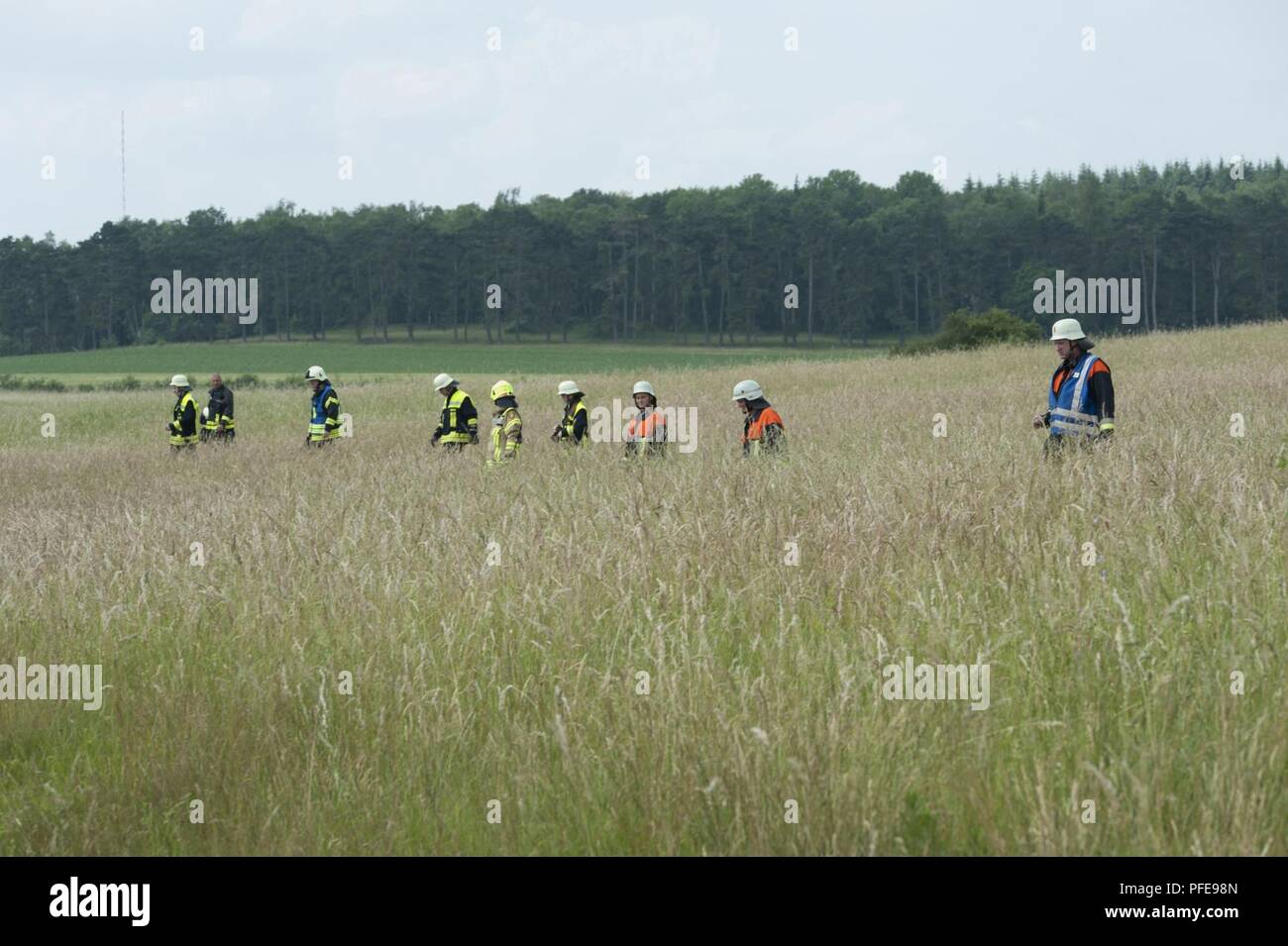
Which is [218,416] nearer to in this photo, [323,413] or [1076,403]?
[323,413]

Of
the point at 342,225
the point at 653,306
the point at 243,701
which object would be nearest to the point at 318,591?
the point at 243,701

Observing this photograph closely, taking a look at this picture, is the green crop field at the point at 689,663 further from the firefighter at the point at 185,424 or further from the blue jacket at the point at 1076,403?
the firefighter at the point at 185,424

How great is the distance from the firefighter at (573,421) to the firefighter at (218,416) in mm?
7942

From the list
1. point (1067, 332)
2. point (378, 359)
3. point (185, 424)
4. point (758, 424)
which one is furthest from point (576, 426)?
point (378, 359)

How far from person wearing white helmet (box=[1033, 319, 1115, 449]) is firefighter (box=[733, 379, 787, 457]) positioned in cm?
219

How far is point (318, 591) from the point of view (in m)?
5.46

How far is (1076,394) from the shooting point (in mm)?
8781

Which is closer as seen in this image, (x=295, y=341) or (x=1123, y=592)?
(x=1123, y=592)

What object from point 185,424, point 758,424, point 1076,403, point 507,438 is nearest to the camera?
point 1076,403

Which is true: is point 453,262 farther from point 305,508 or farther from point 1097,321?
point 305,508

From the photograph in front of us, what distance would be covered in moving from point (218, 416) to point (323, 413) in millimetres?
3713

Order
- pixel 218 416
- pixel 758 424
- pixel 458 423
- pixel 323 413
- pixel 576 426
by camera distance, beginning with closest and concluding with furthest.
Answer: pixel 758 424 → pixel 576 426 → pixel 458 423 → pixel 323 413 → pixel 218 416

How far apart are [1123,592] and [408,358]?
75290 mm

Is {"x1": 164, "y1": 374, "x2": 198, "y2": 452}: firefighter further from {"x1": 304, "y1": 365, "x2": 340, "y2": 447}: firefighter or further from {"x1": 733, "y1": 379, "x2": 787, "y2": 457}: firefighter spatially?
{"x1": 733, "y1": 379, "x2": 787, "y2": 457}: firefighter
